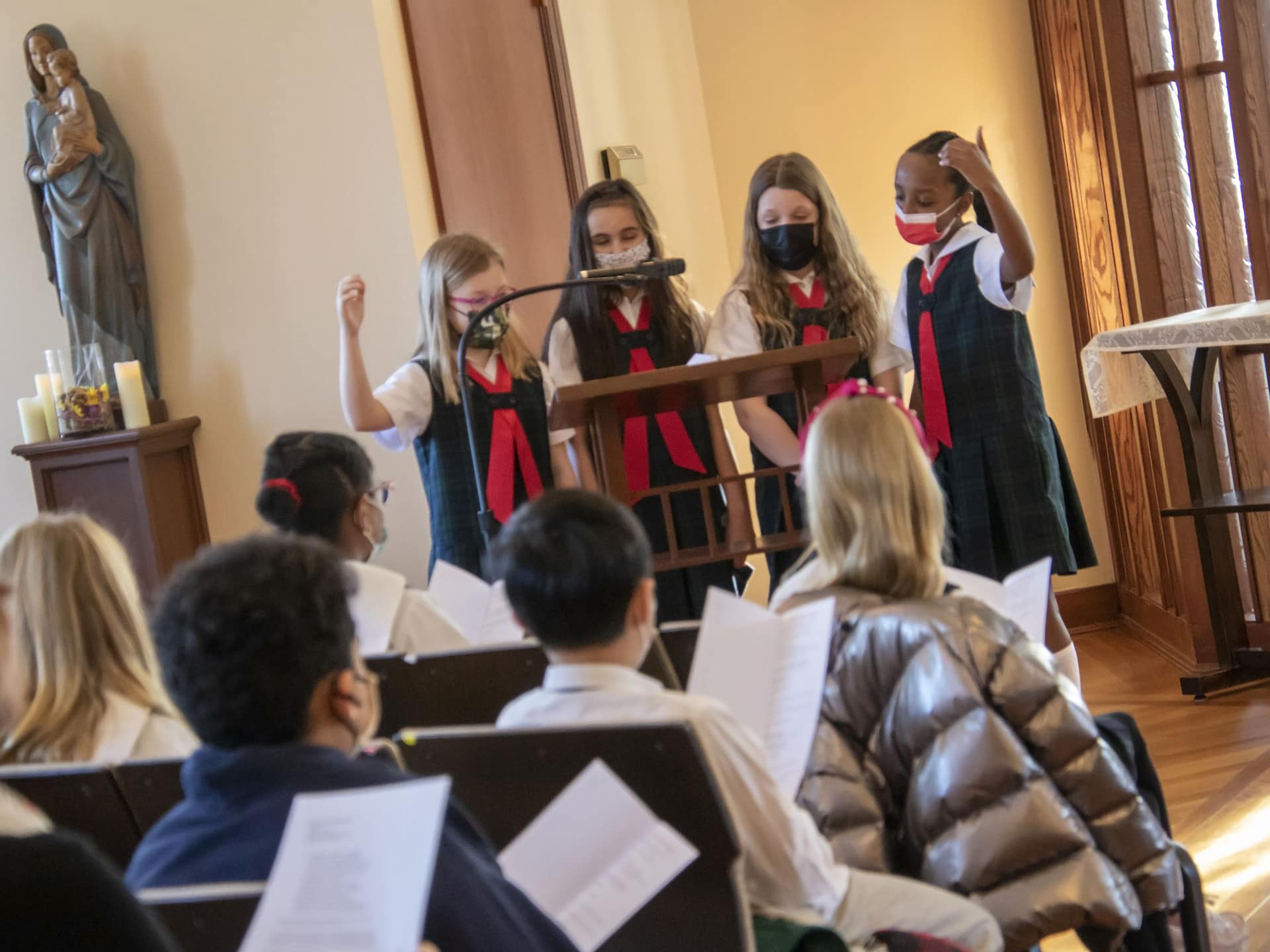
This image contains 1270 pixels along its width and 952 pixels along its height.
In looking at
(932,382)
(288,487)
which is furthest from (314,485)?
(932,382)

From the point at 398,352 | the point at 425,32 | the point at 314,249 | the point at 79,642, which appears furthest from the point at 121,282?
the point at 79,642

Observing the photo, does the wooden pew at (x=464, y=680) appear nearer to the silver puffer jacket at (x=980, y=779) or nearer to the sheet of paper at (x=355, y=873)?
the silver puffer jacket at (x=980, y=779)

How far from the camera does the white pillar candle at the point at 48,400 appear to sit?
14.5 ft

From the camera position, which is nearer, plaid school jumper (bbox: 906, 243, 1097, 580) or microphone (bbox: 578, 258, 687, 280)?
microphone (bbox: 578, 258, 687, 280)

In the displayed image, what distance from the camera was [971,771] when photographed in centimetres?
172

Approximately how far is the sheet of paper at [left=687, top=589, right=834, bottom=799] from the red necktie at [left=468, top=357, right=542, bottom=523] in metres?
1.74

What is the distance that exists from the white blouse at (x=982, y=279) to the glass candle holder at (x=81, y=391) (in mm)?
2415

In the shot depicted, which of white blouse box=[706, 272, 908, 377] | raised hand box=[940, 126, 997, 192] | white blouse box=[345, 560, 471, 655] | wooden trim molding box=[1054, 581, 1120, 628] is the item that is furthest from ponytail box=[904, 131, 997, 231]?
wooden trim molding box=[1054, 581, 1120, 628]

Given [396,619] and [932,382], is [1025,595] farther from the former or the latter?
[932,382]

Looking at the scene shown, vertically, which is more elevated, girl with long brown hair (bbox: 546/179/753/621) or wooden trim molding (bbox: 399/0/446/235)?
wooden trim molding (bbox: 399/0/446/235)

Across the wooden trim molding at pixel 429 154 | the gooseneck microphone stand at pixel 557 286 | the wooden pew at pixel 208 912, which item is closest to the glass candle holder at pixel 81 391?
the wooden trim molding at pixel 429 154

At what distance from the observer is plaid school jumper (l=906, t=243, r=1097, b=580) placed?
332 cm

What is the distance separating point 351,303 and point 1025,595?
5.78 ft

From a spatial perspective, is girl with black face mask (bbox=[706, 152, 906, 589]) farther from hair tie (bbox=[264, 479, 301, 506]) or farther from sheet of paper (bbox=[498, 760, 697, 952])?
sheet of paper (bbox=[498, 760, 697, 952])
